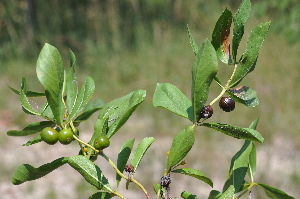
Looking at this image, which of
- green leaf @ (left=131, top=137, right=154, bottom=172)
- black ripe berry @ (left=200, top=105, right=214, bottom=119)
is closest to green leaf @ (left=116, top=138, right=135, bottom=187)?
green leaf @ (left=131, top=137, right=154, bottom=172)

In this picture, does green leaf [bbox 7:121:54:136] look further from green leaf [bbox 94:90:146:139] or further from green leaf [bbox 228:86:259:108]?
green leaf [bbox 228:86:259:108]

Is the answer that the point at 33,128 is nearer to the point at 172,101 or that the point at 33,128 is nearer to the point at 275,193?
the point at 172,101

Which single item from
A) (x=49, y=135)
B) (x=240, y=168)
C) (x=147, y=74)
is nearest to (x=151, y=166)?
(x=147, y=74)

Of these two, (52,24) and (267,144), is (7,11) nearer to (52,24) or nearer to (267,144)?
(52,24)

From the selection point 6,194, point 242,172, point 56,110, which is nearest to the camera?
point 56,110

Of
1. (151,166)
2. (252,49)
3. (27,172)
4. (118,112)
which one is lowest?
(151,166)

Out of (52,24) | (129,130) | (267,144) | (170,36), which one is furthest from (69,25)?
(267,144)
